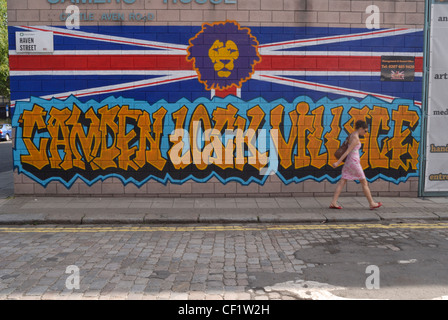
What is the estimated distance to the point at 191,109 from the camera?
9227 millimetres

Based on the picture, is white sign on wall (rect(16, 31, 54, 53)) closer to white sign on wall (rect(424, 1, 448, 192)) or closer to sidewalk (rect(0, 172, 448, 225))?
sidewalk (rect(0, 172, 448, 225))

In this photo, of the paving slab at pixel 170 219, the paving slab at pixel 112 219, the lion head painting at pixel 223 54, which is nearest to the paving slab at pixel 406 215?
the paving slab at pixel 170 219

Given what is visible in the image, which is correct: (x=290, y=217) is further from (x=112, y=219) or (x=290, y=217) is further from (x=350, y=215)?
(x=112, y=219)

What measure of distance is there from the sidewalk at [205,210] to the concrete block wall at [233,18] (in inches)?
9.8

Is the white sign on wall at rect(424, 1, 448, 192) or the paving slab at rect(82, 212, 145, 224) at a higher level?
the white sign on wall at rect(424, 1, 448, 192)

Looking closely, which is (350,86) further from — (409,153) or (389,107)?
(409,153)

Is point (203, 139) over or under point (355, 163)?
over

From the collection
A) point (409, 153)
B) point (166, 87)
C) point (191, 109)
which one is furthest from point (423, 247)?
point (166, 87)

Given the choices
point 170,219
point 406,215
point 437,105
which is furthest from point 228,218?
point 437,105

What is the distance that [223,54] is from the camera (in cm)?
918

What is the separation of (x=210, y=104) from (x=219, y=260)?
4684 mm

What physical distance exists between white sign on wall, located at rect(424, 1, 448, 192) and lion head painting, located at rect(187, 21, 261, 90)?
407cm

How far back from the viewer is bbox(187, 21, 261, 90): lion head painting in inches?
360

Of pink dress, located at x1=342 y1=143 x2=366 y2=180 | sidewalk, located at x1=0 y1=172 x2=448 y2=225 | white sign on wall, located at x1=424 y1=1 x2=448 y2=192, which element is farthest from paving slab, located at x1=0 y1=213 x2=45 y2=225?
white sign on wall, located at x1=424 y1=1 x2=448 y2=192
